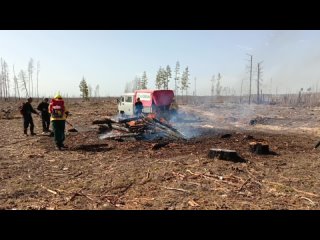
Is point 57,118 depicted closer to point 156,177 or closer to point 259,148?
point 156,177

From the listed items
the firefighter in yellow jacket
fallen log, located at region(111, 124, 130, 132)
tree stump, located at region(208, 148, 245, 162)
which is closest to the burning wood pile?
fallen log, located at region(111, 124, 130, 132)

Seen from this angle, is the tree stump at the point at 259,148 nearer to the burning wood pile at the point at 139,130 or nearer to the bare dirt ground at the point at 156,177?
the bare dirt ground at the point at 156,177

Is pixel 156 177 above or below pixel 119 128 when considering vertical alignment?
below

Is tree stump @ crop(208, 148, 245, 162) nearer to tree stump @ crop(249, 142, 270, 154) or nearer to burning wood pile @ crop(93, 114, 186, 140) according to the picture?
tree stump @ crop(249, 142, 270, 154)

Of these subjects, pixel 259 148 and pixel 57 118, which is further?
pixel 57 118

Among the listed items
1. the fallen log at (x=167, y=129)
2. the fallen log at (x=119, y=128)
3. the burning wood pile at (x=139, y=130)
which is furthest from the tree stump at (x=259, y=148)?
the fallen log at (x=119, y=128)

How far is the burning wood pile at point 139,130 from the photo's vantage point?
13703mm

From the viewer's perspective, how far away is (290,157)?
1004cm

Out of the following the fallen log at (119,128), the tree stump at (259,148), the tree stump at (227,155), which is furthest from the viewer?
the fallen log at (119,128)

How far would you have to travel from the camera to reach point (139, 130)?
14.1 meters

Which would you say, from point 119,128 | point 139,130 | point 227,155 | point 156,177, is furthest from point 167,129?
point 156,177

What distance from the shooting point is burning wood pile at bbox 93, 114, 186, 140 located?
45.0 feet
